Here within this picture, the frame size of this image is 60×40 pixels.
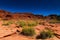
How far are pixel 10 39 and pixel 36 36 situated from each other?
2208 mm

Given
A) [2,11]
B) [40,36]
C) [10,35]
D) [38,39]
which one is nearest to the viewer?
[38,39]

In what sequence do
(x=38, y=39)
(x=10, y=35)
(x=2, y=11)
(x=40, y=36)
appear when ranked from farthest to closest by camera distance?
(x=2, y=11), (x=10, y=35), (x=40, y=36), (x=38, y=39)

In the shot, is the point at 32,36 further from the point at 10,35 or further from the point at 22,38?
the point at 10,35

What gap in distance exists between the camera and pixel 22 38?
11750 millimetres

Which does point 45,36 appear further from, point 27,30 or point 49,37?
point 27,30

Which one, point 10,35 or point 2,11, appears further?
point 2,11

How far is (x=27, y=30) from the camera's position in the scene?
12.8 metres

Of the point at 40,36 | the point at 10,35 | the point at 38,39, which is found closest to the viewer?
the point at 38,39

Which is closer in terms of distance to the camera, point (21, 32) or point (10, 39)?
point (10, 39)

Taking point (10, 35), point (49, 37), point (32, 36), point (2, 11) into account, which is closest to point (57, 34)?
point (49, 37)

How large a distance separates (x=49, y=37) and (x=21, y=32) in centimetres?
272

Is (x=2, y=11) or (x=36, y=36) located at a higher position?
(x=2, y=11)

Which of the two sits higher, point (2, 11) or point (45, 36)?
point (2, 11)

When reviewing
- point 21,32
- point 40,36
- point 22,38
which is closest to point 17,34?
point 21,32
